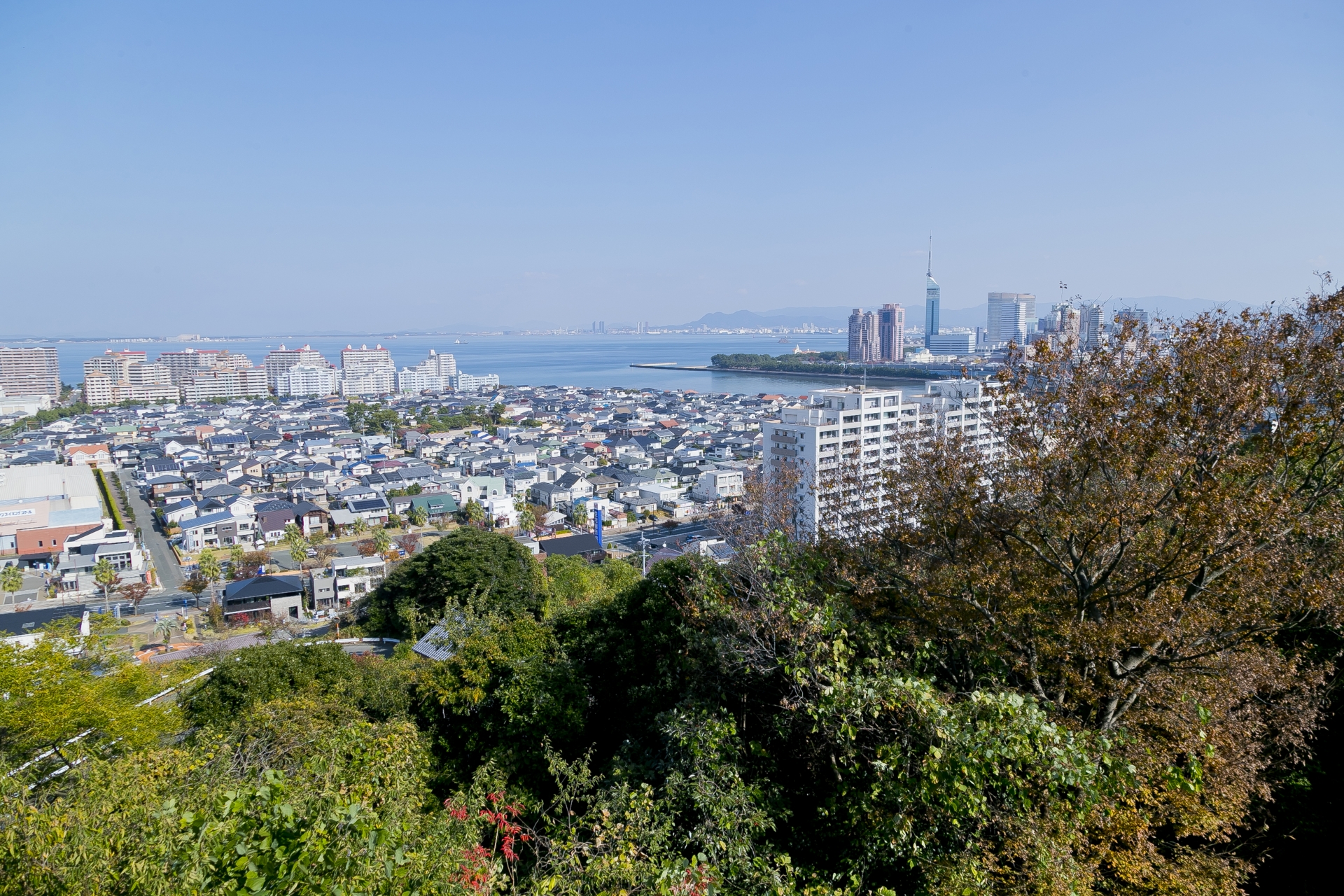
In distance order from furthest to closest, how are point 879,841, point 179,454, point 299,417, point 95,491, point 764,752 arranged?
point 299,417
point 179,454
point 95,491
point 764,752
point 879,841

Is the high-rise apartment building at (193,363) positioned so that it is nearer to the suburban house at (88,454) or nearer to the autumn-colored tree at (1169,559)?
the suburban house at (88,454)

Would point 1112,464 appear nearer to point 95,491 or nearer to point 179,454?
point 95,491

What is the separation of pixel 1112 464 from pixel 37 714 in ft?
17.1

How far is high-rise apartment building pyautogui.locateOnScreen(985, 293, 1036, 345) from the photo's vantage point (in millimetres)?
56812

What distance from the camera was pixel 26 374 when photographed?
43469 millimetres

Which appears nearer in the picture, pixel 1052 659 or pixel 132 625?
pixel 1052 659

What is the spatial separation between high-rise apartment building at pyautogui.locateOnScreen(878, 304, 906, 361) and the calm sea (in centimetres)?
888

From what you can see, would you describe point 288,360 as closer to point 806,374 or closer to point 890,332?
point 806,374

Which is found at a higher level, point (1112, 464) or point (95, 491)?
point (1112, 464)

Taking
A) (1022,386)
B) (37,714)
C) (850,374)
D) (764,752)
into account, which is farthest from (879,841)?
(850,374)

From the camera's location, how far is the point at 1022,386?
268cm

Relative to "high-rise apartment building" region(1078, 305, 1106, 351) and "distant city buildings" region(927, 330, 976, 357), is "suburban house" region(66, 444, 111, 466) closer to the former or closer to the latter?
"high-rise apartment building" region(1078, 305, 1106, 351)

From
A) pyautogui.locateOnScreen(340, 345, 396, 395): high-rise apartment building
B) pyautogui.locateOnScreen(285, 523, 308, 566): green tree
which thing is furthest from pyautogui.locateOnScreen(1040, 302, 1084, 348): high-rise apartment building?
pyautogui.locateOnScreen(340, 345, 396, 395): high-rise apartment building

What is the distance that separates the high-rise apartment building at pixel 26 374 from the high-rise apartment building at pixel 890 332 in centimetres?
5024
